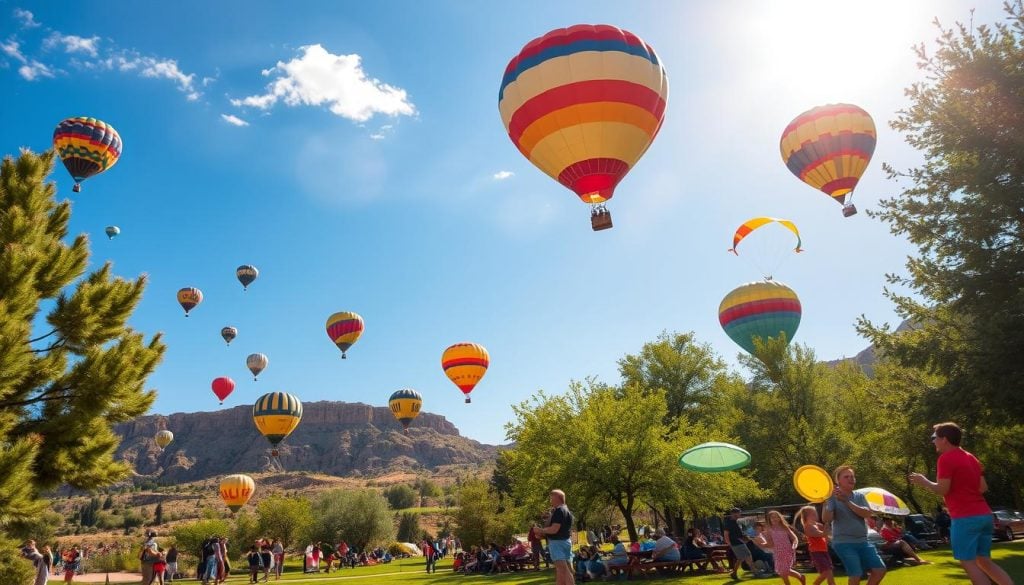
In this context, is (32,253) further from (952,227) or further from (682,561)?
(952,227)

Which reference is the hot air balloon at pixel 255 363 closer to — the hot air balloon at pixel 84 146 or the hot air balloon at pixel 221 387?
the hot air balloon at pixel 221 387

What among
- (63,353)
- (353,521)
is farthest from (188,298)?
(63,353)

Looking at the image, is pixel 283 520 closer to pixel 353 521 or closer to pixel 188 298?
pixel 353 521

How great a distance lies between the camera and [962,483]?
228 inches

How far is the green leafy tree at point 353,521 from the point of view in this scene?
182 feet

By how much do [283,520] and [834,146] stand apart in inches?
2027

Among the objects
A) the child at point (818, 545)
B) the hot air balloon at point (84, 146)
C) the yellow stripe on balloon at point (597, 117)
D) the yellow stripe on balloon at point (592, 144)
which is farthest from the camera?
the hot air balloon at point (84, 146)

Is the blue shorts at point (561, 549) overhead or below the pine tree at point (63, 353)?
below

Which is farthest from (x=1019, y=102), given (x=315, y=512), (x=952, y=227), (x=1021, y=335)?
(x=315, y=512)

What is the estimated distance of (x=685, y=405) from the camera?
35656 mm

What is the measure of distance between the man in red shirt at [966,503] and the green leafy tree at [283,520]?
56048 mm

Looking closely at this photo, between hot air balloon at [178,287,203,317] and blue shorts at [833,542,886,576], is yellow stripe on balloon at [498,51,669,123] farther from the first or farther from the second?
hot air balloon at [178,287,203,317]

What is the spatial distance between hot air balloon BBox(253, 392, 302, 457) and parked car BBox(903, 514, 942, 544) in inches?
1545

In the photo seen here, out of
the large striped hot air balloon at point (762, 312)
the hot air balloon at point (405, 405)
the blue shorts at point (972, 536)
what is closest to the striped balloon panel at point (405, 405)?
the hot air balloon at point (405, 405)
